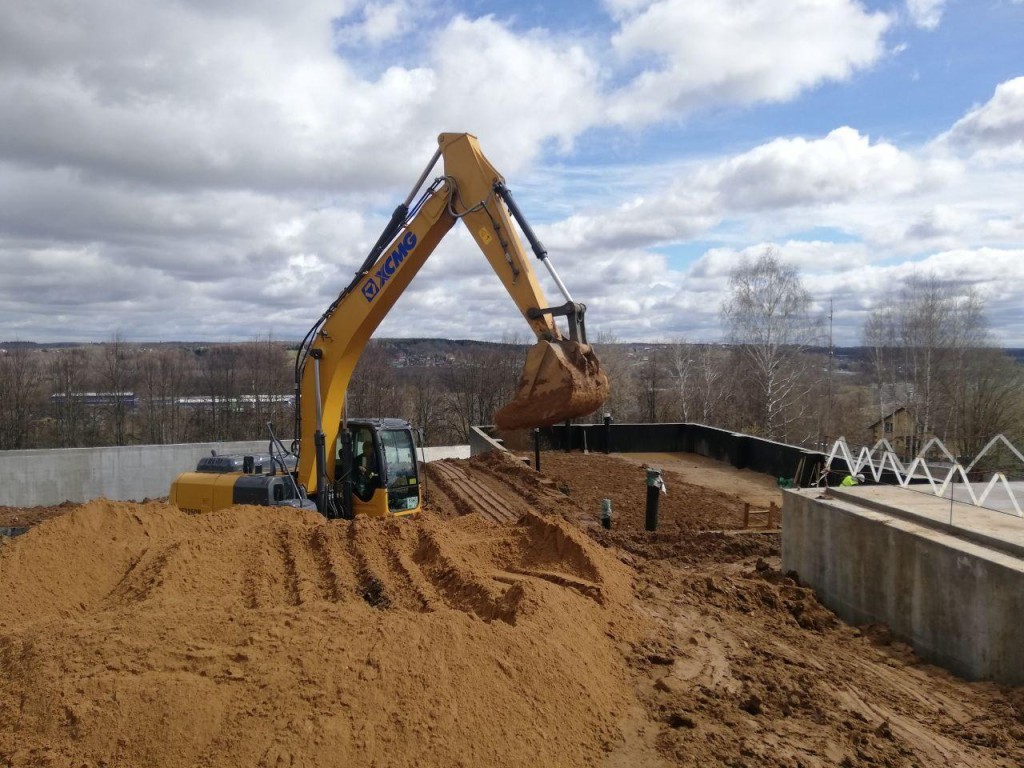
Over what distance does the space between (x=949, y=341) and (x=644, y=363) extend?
19.3m

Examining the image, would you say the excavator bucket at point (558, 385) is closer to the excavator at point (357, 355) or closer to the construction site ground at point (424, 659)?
the excavator at point (357, 355)

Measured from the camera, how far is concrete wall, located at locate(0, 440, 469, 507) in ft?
66.4

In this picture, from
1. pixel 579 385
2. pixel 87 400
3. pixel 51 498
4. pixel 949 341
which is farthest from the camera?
pixel 87 400

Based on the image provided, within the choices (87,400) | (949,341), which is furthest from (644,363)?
(87,400)

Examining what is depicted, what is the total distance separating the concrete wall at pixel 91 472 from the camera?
66.4 ft

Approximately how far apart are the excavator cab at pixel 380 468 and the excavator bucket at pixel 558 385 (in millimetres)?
2797

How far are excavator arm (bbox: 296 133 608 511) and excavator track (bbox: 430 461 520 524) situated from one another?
149 inches

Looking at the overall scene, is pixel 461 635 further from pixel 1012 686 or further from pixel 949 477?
pixel 949 477

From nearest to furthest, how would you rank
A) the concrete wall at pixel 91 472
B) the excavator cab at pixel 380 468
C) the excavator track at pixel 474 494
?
the excavator cab at pixel 380 468
the excavator track at pixel 474 494
the concrete wall at pixel 91 472

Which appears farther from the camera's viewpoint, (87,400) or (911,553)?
(87,400)

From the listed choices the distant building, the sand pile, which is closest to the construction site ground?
the sand pile

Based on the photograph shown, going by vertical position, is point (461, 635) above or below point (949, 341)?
below

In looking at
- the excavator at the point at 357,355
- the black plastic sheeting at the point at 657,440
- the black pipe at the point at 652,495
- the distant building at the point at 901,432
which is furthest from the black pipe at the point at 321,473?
the distant building at the point at 901,432

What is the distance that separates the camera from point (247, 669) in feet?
14.4
